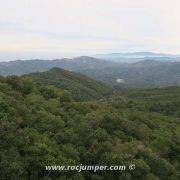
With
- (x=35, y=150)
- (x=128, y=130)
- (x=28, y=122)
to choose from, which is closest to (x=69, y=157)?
(x=35, y=150)

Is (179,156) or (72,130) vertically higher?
(72,130)

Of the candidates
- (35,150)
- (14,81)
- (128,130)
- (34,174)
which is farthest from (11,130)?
(14,81)

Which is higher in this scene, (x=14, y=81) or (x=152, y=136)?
(x=14, y=81)

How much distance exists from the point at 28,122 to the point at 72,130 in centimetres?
Result: 403

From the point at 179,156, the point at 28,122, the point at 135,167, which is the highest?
the point at 28,122

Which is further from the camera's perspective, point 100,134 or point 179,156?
point 179,156

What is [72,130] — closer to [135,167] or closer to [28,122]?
[28,122]

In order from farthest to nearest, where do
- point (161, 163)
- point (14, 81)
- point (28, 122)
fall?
point (14, 81)
point (28, 122)
point (161, 163)

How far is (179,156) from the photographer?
41938mm

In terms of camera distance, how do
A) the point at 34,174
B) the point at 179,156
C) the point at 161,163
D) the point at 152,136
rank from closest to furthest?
1. the point at 34,174
2. the point at 161,163
3. the point at 179,156
4. the point at 152,136

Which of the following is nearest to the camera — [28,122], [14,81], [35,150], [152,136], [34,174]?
[34,174]

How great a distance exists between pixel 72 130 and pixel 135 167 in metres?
8.24

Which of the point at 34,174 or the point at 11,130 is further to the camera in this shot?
the point at 11,130

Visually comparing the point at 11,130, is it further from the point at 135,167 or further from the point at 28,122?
the point at 135,167
